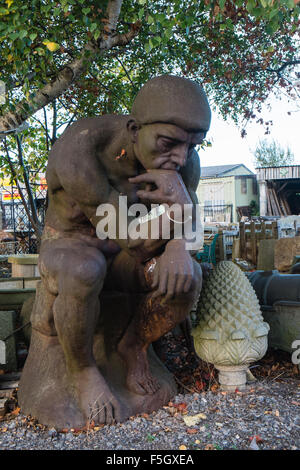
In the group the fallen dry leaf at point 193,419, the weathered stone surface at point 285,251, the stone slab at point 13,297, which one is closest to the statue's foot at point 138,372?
the fallen dry leaf at point 193,419

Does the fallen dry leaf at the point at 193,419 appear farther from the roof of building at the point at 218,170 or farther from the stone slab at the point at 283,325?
the roof of building at the point at 218,170

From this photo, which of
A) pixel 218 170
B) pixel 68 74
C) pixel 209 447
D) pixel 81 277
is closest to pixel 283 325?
pixel 209 447

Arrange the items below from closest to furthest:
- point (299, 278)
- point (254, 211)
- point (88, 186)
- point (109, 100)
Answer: point (88, 186) → point (299, 278) → point (109, 100) → point (254, 211)

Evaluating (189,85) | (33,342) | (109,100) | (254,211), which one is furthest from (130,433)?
(254,211)

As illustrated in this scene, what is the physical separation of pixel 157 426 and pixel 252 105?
16.9 ft

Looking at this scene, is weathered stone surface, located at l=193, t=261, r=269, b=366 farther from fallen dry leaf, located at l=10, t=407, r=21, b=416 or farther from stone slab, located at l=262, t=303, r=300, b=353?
fallen dry leaf, located at l=10, t=407, r=21, b=416

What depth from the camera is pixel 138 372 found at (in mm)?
2613

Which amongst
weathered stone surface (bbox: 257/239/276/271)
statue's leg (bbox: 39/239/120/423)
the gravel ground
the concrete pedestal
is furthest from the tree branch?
weathered stone surface (bbox: 257/239/276/271)

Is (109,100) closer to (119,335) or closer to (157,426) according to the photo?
(119,335)

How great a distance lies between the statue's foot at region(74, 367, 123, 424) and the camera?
2.30m

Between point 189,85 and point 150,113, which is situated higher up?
point 189,85

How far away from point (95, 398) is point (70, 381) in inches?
8.3

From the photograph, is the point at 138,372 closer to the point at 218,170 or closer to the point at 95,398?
the point at 95,398

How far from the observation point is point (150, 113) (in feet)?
7.64
